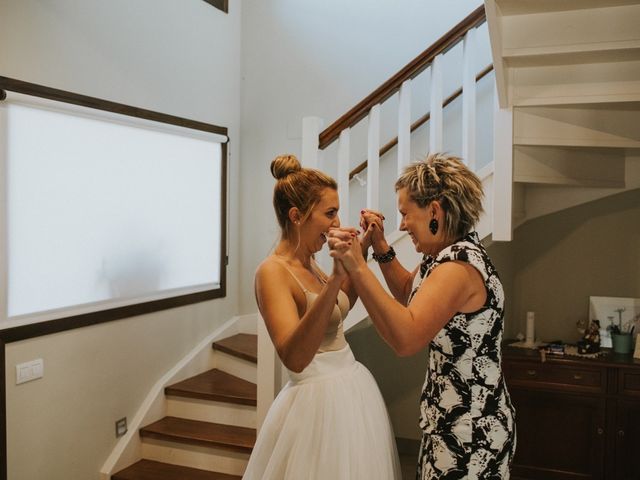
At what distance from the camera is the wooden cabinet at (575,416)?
3752 millimetres

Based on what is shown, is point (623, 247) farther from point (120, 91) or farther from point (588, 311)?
point (120, 91)

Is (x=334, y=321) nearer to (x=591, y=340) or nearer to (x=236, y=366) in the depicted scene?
(x=236, y=366)

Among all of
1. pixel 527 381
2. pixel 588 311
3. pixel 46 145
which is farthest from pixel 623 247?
pixel 46 145

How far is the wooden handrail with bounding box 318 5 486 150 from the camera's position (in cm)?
311

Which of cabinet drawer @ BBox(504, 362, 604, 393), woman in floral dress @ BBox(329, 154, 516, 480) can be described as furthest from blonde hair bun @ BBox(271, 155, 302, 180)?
Result: cabinet drawer @ BBox(504, 362, 604, 393)

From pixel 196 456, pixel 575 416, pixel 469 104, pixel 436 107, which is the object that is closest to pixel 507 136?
pixel 469 104

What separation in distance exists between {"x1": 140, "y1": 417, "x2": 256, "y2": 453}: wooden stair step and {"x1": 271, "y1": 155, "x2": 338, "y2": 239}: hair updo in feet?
6.96

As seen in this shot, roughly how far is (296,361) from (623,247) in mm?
3432

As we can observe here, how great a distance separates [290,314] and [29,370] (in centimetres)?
207

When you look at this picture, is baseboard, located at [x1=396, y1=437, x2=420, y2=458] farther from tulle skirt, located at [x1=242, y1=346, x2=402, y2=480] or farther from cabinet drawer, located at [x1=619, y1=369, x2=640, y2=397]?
tulle skirt, located at [x1=242, y1=346, x2=402, y2=480]

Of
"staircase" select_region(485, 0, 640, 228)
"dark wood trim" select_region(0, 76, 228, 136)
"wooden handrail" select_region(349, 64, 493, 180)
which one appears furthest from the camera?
"wooden handrail" select_region(349, 64, 493, 180)

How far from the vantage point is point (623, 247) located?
426 centimetres

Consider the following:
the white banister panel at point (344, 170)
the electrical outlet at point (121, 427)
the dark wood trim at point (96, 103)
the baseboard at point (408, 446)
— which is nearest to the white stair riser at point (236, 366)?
the electrical outlet at point (121, 427)

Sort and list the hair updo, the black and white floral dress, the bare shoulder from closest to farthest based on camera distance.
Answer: the black and white floral dress → the bare shoulder → the hair updo
